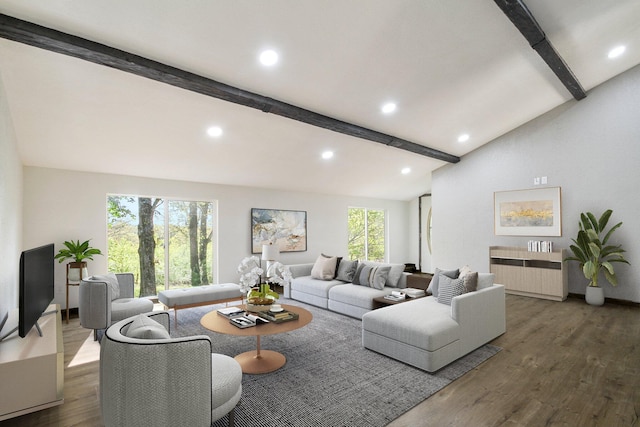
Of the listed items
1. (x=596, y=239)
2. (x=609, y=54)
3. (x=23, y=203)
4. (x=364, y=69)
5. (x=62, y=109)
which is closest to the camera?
(x=62, y=109)

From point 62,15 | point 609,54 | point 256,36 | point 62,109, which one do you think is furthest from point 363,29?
point 609,54

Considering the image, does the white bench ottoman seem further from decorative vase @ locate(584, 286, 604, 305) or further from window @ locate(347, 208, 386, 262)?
decorative vase @ locate(584, 286, 604, 305)

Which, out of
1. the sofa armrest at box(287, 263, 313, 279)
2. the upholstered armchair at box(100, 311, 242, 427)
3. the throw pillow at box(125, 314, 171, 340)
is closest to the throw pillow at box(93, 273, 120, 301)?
the throw pillow at box(125, 314, 171, 340)

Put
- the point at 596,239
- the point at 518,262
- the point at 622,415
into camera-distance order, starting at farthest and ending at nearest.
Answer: the point at 518,262 < the point at 596,239 < the point at 622,415

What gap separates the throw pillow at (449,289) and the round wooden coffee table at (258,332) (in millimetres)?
1552

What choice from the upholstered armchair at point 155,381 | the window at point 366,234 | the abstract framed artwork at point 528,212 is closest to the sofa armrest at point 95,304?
the upholstered armchair at point 155,381

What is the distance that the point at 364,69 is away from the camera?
378 centimetres

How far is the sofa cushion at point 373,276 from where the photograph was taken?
480cm

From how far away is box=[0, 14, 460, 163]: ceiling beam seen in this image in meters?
2.54

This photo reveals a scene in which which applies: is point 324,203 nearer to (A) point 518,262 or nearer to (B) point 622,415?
(A) point 518,262

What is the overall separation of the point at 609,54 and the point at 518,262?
12.0 ft

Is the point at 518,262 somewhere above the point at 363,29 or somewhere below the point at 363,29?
below

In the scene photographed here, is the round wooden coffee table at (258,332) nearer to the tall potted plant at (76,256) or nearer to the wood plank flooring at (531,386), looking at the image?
the wood plank flooring at (531,386)

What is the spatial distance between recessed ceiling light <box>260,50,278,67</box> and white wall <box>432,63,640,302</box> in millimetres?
5473
